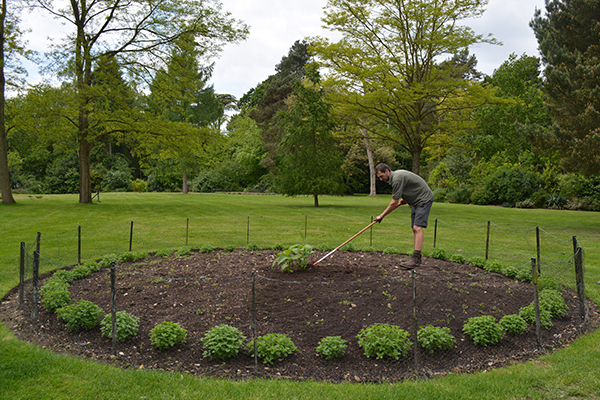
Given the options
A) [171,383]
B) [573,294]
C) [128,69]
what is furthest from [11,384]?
[128,69]

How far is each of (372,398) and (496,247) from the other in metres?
9.22

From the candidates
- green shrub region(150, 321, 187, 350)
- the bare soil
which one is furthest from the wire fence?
green shrub region(150, 321, 187, 350)

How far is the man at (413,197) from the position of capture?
23.3 feet

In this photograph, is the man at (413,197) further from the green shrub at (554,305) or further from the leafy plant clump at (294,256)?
the green shrub at (554,305)

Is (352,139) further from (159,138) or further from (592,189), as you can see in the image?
(592,189)

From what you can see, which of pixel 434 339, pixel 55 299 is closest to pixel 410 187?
pixel 434 339

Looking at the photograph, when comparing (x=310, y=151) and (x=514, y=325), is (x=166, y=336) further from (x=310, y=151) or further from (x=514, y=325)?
(x=310, y=151)

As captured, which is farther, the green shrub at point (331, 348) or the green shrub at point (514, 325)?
the green shrub at point (514, 325)

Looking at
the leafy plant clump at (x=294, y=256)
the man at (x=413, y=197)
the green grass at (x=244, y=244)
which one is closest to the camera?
the green grass at (x=244, y=244)

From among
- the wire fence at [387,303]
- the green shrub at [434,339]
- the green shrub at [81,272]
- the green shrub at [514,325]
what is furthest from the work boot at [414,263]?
the green shrub at [81,272]

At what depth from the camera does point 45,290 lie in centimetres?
590

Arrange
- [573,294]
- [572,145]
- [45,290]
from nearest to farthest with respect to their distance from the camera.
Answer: [45,290], [573,294], [572,145]

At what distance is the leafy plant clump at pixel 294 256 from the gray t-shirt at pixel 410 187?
191 centimetres

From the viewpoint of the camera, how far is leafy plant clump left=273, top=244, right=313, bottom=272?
6.40 metres
